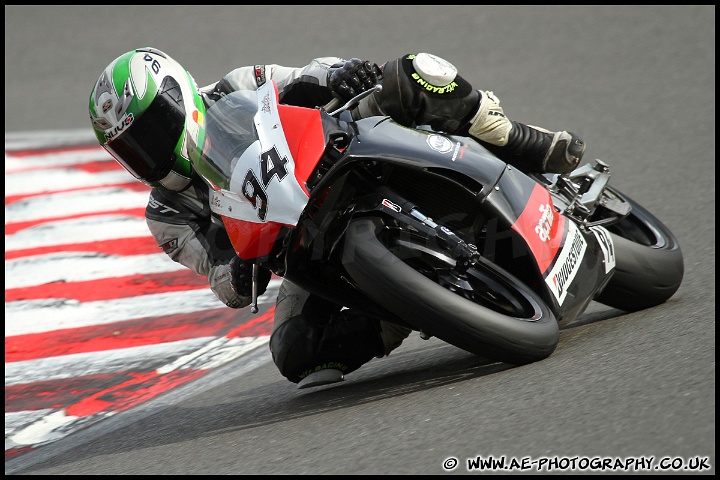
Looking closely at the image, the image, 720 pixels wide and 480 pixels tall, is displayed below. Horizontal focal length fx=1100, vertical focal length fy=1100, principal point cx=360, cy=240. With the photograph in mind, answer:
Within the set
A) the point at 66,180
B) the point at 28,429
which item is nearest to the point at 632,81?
the point at 66,180

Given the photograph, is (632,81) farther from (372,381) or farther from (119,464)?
(119,464)

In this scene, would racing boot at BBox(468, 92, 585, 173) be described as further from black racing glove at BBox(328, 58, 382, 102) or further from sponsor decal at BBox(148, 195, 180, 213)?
sponsor decal at BBox(148, 195, 180, 213)

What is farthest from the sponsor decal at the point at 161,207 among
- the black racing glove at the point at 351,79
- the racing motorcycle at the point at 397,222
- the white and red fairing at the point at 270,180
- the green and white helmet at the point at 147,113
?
the black racing glove at the point at 351,79

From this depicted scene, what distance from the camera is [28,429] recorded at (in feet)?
15.7

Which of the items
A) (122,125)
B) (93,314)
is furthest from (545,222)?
(93,314)

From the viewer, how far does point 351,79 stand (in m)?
4.16

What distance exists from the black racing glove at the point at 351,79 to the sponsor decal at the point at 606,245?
3.61ft

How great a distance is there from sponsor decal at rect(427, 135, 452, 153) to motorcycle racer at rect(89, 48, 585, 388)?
0.94 feet

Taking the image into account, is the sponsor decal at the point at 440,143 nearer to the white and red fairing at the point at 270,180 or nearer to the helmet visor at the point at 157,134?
the white and red fairing at the point at 270,180

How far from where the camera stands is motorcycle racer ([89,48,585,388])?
4219mm

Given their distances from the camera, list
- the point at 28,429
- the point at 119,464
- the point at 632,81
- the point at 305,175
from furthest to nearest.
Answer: the point at 632,81 → the point at 28,429 → the point at 119,464 → the point at 305,175

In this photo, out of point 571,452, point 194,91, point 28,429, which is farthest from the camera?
point 28,429

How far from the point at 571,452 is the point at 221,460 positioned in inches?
49.8

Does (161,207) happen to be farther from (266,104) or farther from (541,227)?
(541,227)
